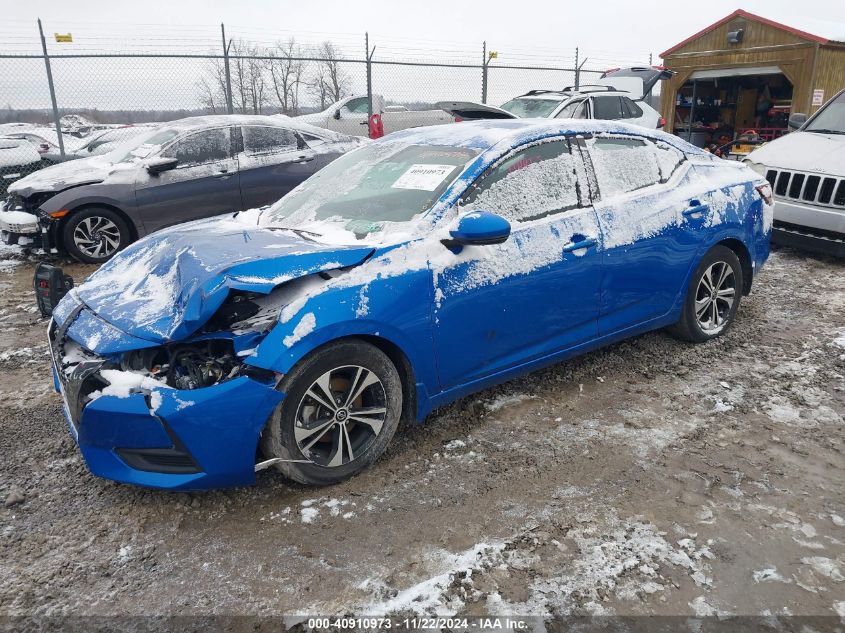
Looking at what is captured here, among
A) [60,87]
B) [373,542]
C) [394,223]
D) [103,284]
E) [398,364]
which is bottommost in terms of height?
[373,542]

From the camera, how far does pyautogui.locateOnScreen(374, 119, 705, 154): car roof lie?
3.56 m

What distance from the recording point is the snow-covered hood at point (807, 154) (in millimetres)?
6430

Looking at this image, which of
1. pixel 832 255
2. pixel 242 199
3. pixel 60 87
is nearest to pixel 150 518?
pixel 242 199

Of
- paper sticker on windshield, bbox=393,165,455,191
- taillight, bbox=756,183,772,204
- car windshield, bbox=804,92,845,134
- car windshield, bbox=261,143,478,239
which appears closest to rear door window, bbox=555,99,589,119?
car windshield, bbox=804,92,845,134

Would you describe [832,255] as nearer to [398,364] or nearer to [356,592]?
[398,364]

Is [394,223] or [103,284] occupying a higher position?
[394,223]

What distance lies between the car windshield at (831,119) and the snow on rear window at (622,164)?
4.48 m

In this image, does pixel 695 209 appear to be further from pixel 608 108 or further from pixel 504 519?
pixel 608 108

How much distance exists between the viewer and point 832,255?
6.69 meters

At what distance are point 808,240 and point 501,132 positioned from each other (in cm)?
455

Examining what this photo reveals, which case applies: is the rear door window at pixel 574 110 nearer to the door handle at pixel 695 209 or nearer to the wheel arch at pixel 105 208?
the wheel arch at pixel 105 208

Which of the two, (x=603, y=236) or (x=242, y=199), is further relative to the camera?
(x=242, y=199)

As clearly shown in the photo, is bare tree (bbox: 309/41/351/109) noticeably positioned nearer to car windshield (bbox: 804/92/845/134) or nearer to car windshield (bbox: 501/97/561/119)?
car windshield (bbox: 501/97/561/119)

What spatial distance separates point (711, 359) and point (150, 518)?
3553mm
